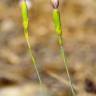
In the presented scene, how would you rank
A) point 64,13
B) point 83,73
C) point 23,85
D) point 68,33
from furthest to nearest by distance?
1. point 64,13
2. point 68,33
3. point 83,73
4. point 23,85

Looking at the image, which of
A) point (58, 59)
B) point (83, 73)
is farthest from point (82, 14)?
point (83, 73)

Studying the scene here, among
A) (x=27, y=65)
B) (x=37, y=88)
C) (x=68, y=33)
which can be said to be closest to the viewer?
(x=37, y=88)

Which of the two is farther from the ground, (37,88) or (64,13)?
(64,13)

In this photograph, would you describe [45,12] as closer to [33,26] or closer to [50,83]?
[33,26]

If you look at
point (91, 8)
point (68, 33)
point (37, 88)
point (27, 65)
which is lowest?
point (37, 88)

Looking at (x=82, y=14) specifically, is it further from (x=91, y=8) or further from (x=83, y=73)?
(x=83, y=73)

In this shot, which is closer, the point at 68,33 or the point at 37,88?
the point at 37,88
